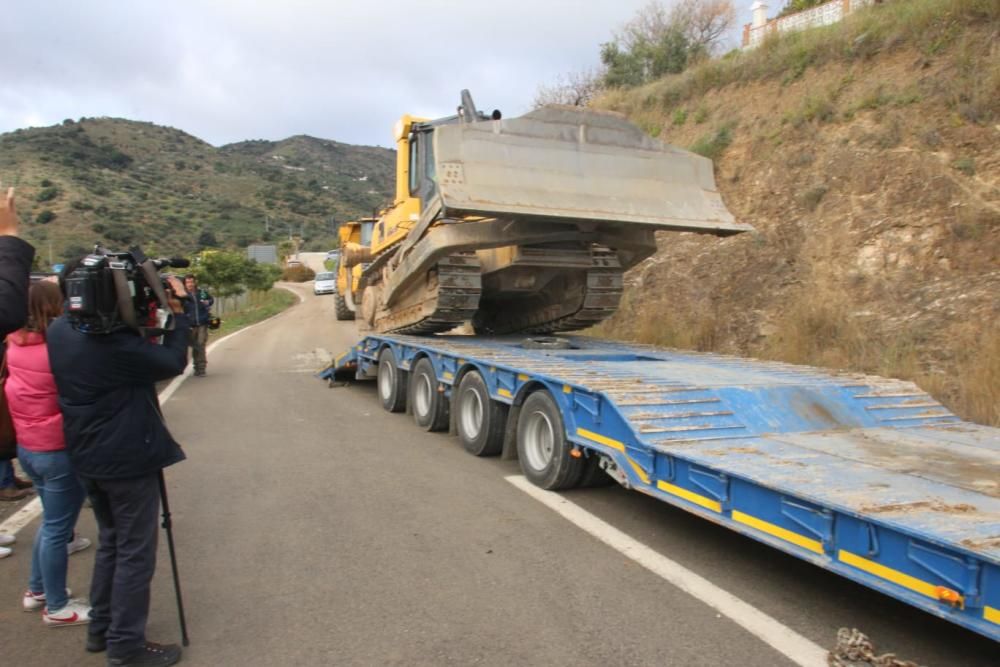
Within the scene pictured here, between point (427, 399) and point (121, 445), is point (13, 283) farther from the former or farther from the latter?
point (427, 399)

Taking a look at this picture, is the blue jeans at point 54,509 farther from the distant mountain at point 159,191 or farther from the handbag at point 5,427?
the distant mountain at point 159,191

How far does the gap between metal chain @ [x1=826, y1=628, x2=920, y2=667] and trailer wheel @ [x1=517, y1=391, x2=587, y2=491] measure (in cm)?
266

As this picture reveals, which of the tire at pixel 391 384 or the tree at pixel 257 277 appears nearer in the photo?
the tire at pixel 391 384

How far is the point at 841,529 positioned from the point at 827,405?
234cm

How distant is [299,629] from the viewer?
374 cm

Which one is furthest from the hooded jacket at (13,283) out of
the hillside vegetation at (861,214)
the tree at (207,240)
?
the tree at (207,240)

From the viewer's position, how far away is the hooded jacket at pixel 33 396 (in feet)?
12.2

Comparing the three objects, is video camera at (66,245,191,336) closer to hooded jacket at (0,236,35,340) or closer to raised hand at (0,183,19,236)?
hooded jacket at (0,236,35,340)

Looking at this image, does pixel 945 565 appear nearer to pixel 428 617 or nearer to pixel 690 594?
pixel 690 594

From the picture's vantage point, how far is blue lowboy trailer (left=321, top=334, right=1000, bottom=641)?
311cm

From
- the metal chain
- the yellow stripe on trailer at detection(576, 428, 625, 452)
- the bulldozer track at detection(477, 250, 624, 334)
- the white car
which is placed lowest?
the metal chain

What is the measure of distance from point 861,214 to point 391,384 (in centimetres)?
785

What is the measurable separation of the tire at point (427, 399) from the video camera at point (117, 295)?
5.14 m

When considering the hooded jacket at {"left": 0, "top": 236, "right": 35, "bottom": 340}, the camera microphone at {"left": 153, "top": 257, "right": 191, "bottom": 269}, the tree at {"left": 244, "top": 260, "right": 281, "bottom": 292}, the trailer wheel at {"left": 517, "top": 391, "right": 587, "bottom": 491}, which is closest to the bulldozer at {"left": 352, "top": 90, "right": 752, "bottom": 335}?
the trailer wheel at {"left": 517, "top": 391, "right": 587, "bottom": 491}
